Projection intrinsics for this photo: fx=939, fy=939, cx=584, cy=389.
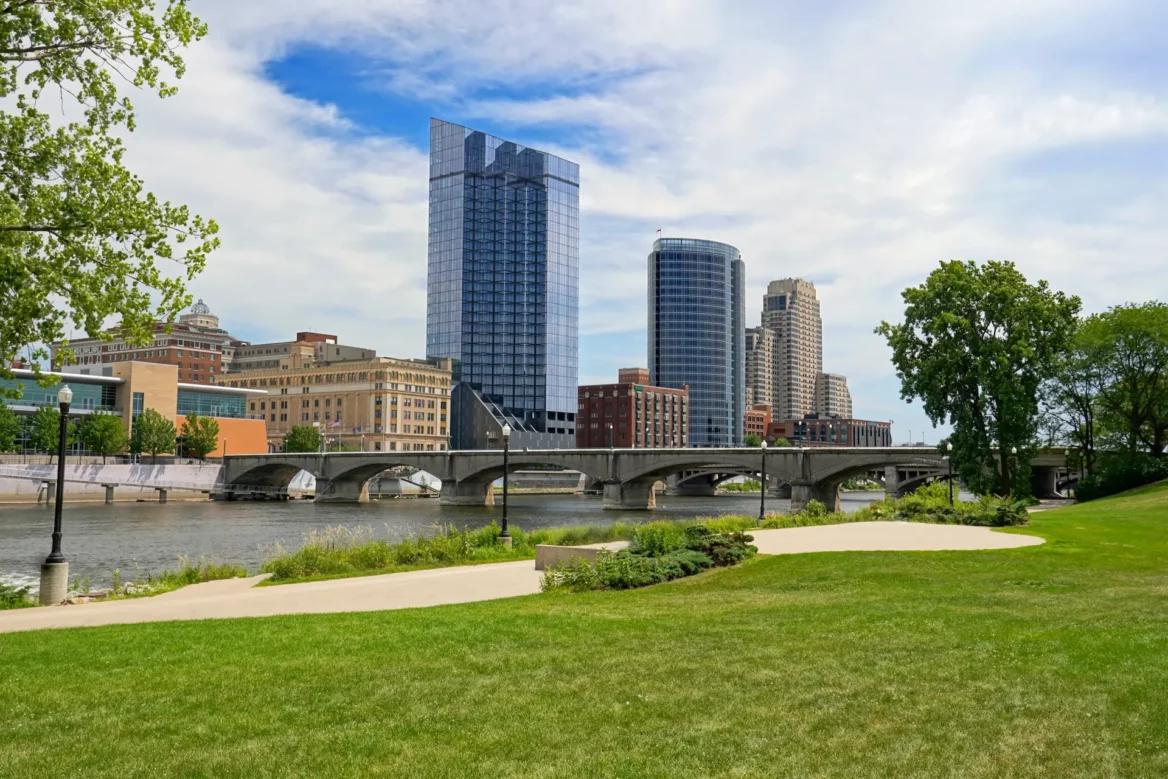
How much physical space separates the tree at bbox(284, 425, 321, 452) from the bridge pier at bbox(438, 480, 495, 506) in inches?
1438

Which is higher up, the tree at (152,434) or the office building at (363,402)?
the office building at (363,402)

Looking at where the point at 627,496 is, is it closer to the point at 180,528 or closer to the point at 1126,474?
the point at 1126,474

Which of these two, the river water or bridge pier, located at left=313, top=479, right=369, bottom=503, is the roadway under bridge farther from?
the river water

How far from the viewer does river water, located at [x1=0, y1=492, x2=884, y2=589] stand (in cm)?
3962

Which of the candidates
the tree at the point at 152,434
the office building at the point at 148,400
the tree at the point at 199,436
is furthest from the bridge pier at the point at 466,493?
the office building at the point at 148,400

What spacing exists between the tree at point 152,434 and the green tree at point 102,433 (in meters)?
2.25

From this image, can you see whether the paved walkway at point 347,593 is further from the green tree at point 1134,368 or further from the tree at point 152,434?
the tree at point 152,434

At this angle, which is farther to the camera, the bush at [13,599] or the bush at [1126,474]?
the bush at [1126,474]

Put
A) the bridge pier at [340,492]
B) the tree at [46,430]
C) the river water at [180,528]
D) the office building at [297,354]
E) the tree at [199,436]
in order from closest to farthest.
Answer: the river water at [180,528] → the tree at [46,430] → the bridge pier at [340,492] → the tree at [199,436] → the office building at [297,354]

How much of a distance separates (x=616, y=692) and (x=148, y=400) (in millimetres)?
129293

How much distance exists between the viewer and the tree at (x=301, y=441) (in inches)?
5492

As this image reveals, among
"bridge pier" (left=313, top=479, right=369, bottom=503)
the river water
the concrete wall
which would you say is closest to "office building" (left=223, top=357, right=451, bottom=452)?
"bridge pier" (left=313, top=479, right=369, bottom=503)

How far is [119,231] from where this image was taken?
13.8 m

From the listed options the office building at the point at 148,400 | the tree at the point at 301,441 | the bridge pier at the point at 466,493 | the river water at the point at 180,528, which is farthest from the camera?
the tree at the point at 301,441
